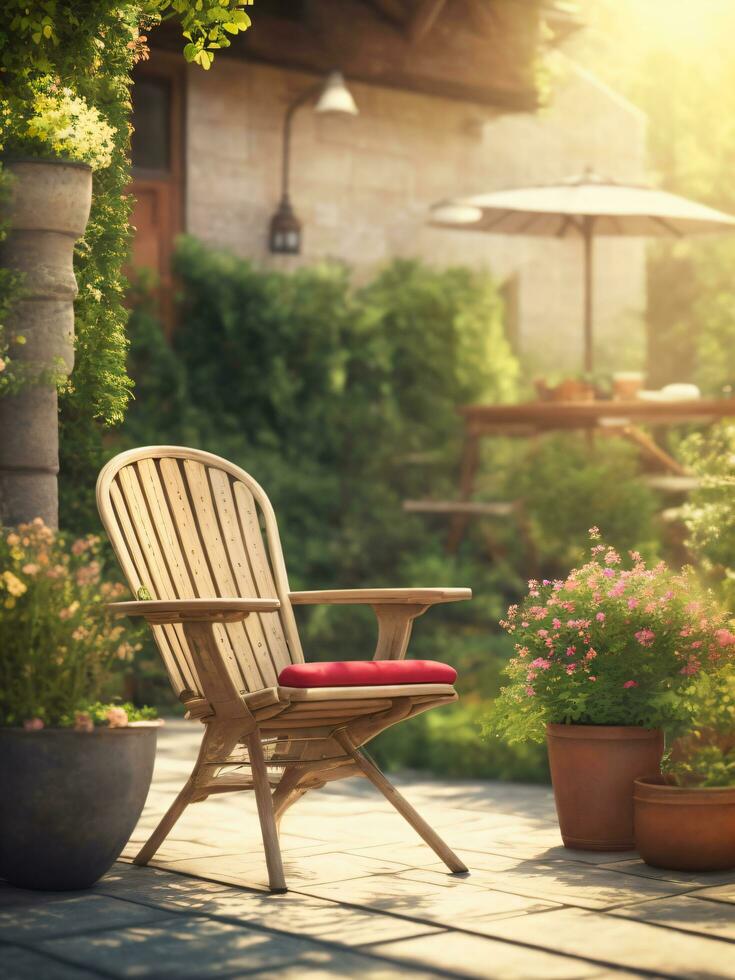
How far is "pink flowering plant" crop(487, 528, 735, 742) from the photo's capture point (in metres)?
4.28

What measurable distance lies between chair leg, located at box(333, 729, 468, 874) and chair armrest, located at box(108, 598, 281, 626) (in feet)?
1.77

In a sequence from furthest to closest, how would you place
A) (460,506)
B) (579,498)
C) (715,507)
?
1. (460,506)
2. (579,498)
3. (715,507)

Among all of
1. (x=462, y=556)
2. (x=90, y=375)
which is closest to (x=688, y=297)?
(x=462, y=556)

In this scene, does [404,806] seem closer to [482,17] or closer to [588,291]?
[588,291]

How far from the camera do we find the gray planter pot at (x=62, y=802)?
3.55 metres

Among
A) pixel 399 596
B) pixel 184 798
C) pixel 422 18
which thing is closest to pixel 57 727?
pixel 184 798

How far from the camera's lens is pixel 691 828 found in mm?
3990

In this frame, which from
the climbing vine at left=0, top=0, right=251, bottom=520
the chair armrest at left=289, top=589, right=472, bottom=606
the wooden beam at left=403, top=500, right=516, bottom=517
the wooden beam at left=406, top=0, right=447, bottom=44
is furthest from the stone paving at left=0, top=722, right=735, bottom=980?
the wooden beam at left=406, top=0, right=447, bottom=44

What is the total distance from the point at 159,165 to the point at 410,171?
180 centimetres

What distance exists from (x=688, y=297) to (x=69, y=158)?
770 inches

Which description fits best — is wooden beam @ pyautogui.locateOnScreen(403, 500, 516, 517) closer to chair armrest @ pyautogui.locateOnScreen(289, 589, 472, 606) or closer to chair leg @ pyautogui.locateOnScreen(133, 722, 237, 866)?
chair armrest @ pyautogui.locateOnScreen(289, 589, 472, 606)

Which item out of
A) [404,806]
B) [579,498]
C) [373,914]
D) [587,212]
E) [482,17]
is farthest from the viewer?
[482,17]

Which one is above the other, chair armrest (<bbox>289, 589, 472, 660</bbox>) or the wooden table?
the wooden table

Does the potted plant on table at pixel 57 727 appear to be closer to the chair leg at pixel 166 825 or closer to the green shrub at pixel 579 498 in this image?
the chair leg at pixel 166 825
